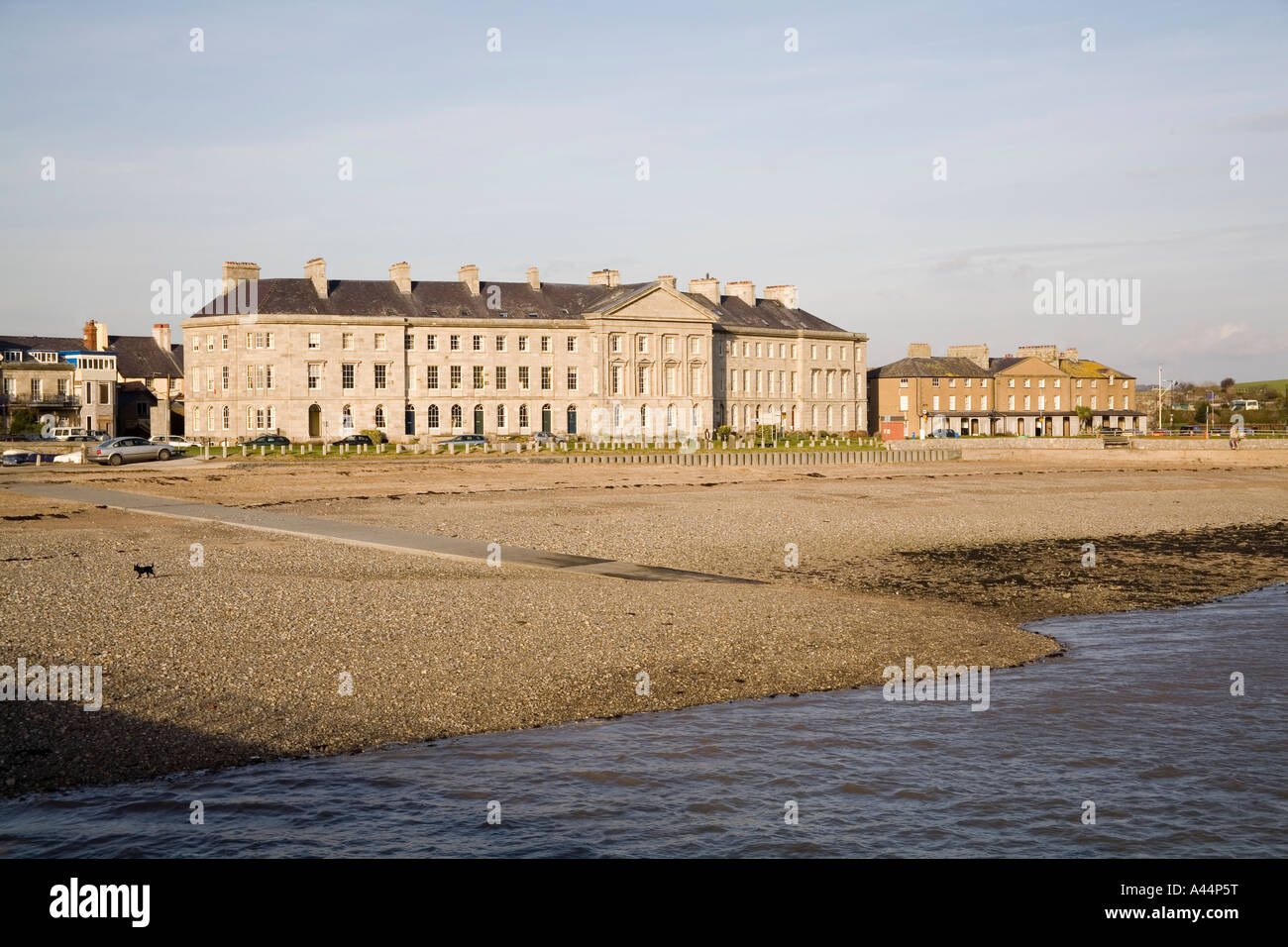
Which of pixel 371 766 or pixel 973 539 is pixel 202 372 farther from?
pixel 371 766

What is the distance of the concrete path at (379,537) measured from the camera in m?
20.1

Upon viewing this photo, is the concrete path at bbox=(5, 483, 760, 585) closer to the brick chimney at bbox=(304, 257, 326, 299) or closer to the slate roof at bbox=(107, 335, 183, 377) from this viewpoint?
the brick chimney at bbox=(304, 257, 326, 299)

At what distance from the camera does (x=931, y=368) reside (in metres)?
120

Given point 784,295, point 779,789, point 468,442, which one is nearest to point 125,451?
point 468,442

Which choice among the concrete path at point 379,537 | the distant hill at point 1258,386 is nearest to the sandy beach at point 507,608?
the concrete path at point 379,537

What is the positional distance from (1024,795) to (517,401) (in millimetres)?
Answer: 87729


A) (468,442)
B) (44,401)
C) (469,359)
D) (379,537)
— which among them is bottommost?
(379,537)

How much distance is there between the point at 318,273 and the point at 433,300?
931 cm

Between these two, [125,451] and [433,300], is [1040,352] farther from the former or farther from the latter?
[125,451]

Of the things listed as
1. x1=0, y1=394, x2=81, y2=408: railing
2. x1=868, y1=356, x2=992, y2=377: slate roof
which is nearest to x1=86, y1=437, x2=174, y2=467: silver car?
x1=0, y1=394, x2=81, y2=408: railing

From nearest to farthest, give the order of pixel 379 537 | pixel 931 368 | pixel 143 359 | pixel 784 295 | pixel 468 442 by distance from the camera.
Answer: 1. pixel 379 537
2. pixel 468 442
3. pixel 143 359
4. pixel 784 295
5. pixel 931 368

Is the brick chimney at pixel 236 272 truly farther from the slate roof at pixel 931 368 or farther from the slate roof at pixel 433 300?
the slate roof at pixel 931 368

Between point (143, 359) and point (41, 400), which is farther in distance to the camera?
point (143, 359)
